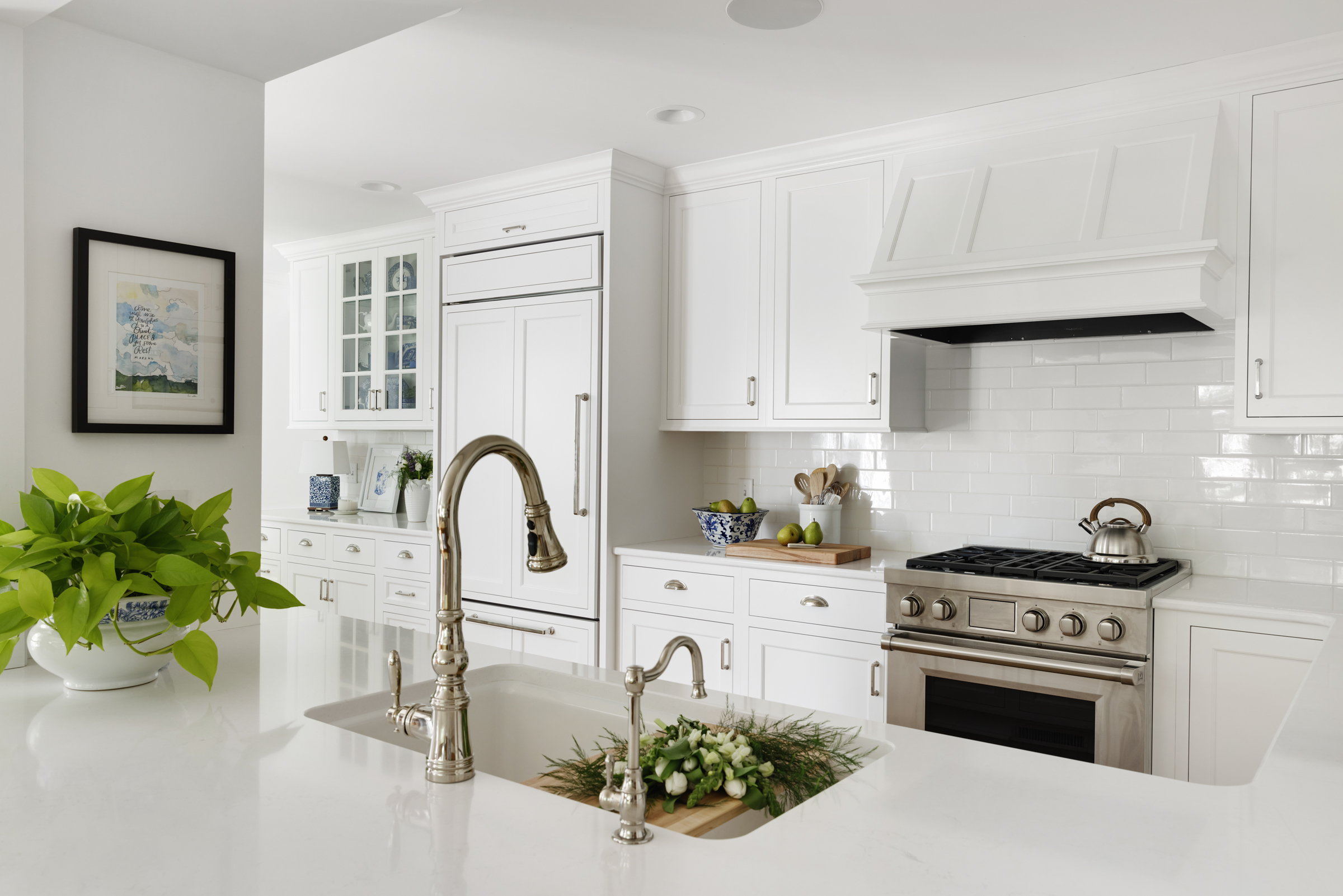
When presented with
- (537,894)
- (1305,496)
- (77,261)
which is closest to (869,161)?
(1305,496)

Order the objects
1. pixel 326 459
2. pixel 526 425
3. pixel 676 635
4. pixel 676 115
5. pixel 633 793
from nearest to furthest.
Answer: pixel 633 793
pixel 676 115
pixel 676 635
pixel 526 425
pixel 326 459

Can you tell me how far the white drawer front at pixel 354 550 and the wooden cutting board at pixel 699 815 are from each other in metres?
3.55

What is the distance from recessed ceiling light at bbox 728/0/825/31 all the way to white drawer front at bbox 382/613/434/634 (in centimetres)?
283

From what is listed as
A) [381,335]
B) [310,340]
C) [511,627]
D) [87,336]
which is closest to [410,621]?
[511,627]

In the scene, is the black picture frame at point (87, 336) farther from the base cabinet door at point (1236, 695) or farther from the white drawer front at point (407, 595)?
the base cabinet door at point (1236, 695)

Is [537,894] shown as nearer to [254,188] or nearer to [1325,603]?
[254,188]

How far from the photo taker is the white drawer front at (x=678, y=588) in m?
3.33

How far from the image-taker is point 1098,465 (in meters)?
3.12

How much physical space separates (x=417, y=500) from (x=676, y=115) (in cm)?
246

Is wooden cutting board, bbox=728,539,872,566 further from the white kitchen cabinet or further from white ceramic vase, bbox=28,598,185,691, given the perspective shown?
white ceramic vase, bbox=28,598,185,691

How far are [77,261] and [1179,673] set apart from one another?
A: 285cm

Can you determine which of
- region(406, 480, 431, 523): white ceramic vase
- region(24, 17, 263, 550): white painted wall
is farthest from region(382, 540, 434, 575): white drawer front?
region(24, 17, 263, 550): white painted wall

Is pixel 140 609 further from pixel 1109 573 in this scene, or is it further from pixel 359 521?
pixel 359 521

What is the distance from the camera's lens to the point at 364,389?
5066 mm
